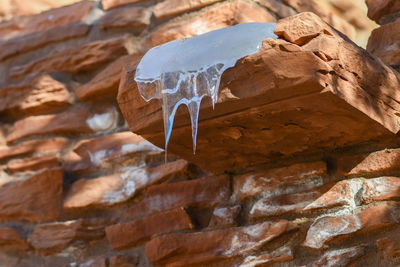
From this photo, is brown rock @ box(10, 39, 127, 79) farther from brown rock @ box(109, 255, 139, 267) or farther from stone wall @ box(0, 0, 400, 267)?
brown rock @ box(109, 255, 139, 267)

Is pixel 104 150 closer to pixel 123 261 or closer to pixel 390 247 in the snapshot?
pixel 123 261

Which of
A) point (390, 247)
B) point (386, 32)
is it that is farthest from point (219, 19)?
point (390, 247)

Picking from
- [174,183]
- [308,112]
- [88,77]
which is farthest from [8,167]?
[308,112]

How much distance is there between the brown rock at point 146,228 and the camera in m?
1.44

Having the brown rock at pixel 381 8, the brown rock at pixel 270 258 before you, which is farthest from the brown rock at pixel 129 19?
the brown rock at pixel 270 258

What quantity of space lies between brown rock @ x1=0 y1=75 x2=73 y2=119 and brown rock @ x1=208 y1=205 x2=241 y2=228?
0.61m

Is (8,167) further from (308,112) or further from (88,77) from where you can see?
(308,112)

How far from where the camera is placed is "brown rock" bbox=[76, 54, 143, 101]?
171 centimetres

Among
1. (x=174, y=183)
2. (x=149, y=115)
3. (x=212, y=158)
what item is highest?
(x=149, y=115)

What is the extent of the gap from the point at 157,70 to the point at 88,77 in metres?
0.69

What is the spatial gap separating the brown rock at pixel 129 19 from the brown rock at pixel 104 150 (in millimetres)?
307

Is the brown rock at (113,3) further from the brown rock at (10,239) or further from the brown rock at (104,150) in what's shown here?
the brown rock at (10,239)

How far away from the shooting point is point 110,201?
62.8 inches

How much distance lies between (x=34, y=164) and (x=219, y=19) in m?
0.61
